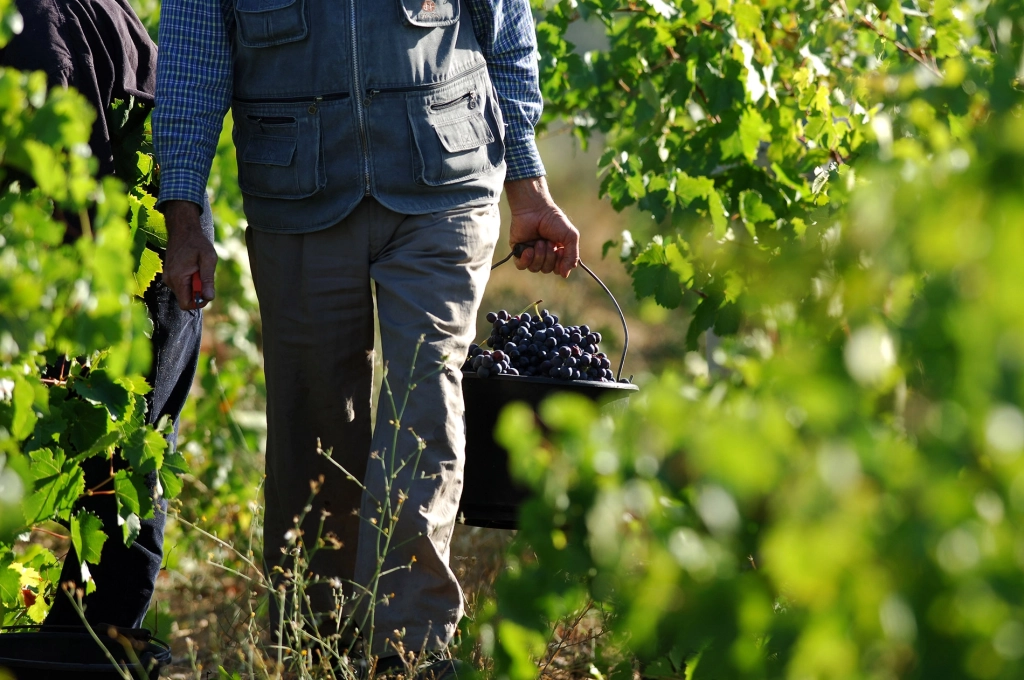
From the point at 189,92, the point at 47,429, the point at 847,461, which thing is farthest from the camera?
the point at 189,92

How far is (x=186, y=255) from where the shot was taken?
2510 millimetres

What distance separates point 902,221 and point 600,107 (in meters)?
2.96

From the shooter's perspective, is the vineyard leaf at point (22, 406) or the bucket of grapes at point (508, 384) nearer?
the vineyard leaf at point (22, 406)

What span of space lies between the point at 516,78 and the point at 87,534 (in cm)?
153

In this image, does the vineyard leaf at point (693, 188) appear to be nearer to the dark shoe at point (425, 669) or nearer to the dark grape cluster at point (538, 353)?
the dark grape cluster at point (538, 353)

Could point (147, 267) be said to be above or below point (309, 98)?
below

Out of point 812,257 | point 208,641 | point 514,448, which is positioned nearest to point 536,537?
point 514,448

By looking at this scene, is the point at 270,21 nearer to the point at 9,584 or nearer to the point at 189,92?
the point at 189,92

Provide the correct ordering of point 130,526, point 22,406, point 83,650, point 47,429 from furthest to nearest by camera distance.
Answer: point 83,650, point 130,526, point 47,429, point 22,406

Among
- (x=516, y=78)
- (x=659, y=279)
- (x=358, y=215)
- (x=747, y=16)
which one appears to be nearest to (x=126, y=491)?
(x=358, y=215)

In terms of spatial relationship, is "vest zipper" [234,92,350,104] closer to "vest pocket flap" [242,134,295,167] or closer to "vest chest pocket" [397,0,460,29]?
"vest pocket flap" [242,134,295,167]

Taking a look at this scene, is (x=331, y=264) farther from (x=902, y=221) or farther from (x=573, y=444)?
(x=902, y=221)

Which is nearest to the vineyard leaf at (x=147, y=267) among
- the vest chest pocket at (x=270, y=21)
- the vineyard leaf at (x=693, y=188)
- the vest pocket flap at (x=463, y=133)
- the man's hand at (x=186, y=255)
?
the man's hand at (x=186, y=255)

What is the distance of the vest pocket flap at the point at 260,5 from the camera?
2598 mm
